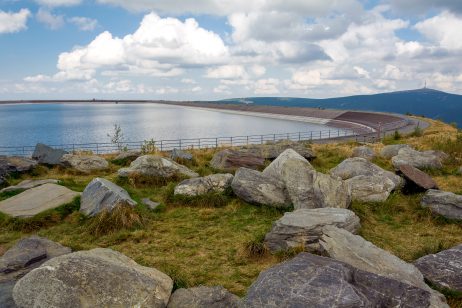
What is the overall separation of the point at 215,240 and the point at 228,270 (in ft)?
7.40

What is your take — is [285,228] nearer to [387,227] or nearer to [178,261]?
[178,261]

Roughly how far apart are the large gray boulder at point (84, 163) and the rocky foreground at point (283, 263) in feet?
15.5

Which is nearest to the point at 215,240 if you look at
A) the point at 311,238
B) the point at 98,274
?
the point at 311,238

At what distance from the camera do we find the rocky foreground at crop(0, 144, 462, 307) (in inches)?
243

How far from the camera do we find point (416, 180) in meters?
16.1

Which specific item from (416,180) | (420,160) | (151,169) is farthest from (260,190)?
(420,160)

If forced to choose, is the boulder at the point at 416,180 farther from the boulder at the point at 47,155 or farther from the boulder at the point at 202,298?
the boulder at the point at 47,155

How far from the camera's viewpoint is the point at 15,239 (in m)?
12.1

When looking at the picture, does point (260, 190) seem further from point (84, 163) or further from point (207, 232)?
point (84, 163)

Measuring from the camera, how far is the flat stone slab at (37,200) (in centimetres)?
1365

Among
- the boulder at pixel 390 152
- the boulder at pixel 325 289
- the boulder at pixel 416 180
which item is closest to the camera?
the boulder at pixel 325 289

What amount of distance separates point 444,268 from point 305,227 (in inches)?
131

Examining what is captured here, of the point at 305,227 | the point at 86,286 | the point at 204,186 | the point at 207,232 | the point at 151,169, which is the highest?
the point at 86,286

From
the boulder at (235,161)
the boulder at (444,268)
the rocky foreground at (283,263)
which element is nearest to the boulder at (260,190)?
Answer: the rocky foreground at (283,263)
